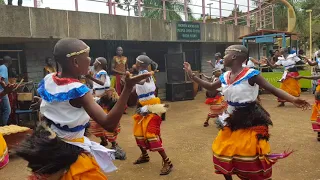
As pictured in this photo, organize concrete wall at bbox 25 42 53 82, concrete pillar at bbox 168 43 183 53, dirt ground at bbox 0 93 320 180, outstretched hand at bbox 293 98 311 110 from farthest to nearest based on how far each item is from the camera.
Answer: concrete pillar at bbox 168 43 183 53
concrete wall at bbox 25 42 53 82
dirt ground at bbox 0 93 320 180
outstretched hand at bbox 293 98 311 110

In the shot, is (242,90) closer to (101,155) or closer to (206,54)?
(101,155)

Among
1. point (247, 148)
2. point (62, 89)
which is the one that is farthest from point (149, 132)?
point (62, 89)

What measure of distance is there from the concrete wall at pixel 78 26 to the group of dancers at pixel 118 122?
335 cm

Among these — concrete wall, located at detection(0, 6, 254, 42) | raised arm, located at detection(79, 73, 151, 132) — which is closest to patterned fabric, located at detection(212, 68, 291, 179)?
raised arm, located at detection(79, 73, 151, 132)

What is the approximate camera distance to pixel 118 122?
7.61 ft

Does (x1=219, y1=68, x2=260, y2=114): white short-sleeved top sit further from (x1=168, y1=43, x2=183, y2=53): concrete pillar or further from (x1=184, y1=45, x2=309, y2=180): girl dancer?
(x1=168, y1=43, x2=183, y2=53): concrete pillar

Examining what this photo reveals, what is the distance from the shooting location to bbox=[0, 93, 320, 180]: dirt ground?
4.90m

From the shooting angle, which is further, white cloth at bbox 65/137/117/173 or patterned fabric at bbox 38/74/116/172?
white cloth at bbox 65/137/117/173

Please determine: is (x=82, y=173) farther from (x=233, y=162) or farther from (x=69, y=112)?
(x=233, y=162)

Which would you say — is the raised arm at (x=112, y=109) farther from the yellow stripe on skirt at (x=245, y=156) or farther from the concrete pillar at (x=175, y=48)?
the concrete pillar at (x=175, y=48)

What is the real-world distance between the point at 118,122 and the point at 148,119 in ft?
9.21

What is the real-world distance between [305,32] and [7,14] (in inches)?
928

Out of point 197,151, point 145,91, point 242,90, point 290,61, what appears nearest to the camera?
point 242,90

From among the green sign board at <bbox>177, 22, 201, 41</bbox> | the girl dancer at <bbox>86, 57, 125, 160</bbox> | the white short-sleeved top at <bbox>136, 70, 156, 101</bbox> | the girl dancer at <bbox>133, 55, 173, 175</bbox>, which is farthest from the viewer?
the green sign board at <bbox>177, 22, 201, 41</bbox>
